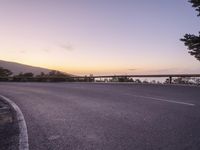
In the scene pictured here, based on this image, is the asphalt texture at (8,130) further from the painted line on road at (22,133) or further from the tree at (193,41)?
the tree at (193,41)

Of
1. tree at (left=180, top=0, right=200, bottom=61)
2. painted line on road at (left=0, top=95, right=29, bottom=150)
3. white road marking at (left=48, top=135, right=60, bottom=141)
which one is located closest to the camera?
painted line on road at (left=0, top=95, right=29, bottom=150)

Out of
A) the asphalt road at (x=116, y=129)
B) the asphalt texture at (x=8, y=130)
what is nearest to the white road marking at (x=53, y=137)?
the asphalt road at (x=116, y=129)

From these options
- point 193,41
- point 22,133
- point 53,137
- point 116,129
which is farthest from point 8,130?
point 193,41

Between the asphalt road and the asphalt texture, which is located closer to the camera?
the asphalt road

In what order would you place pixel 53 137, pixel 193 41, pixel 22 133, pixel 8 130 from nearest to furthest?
pixel 53 137 < pixel 22 133 < pixel 8 130 < pixel 193 41

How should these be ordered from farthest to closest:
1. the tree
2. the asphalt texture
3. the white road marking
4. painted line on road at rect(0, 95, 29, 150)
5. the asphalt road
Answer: the tree < the white road marking < the asphalt texture < painted line on road at rect(0, 95, 29, 150) < the asphalt road

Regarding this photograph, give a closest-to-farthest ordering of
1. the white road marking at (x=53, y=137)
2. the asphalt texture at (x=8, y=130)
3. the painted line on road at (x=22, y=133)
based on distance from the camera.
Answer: the painted line on road at (x=22, y=133), the asphalt texture at (x=8, y=130), the white road marking at (x=53, y=137)

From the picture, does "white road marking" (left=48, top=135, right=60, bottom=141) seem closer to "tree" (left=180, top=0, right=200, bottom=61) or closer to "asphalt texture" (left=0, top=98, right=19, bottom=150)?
"asphalt texture" (left=0, top=98, right=19, bottom=150)

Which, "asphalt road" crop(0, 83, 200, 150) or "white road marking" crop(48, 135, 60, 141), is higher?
"asphalt road" crop(0, 83, 200, 150)

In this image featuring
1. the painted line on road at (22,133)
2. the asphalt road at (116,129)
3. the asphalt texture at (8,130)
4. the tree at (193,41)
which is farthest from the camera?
the tree at (193,41)

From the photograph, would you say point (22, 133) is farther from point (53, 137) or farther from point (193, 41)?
point (193, 41)

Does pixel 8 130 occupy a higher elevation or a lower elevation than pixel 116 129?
lower

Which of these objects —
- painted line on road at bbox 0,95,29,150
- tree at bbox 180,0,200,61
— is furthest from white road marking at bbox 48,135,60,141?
tree at bbox 180,0,200,61

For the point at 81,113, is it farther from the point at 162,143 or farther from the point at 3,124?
the point at 162,143
